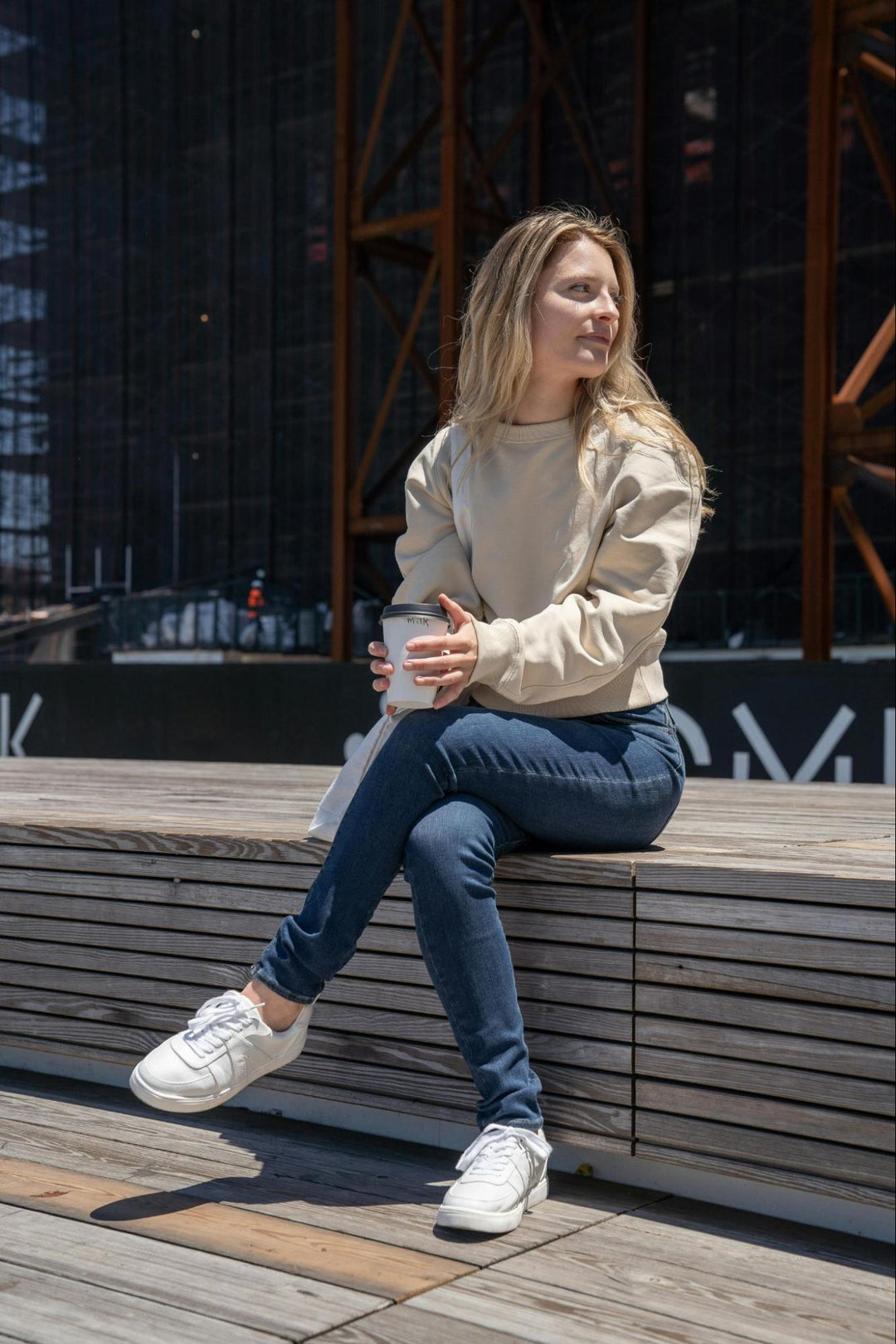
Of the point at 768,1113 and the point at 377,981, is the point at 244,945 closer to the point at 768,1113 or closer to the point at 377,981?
the point at 377,981

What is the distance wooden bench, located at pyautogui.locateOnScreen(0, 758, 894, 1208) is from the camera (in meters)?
1.77

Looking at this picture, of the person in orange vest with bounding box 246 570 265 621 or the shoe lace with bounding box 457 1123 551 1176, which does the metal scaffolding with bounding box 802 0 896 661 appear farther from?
the shoe lace with bounding box 457 1123 551 1176

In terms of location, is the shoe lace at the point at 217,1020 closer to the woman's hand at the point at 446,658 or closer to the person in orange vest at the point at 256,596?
the woman's hand at the point at 446,658

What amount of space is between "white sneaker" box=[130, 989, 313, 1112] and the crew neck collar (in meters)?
0.91

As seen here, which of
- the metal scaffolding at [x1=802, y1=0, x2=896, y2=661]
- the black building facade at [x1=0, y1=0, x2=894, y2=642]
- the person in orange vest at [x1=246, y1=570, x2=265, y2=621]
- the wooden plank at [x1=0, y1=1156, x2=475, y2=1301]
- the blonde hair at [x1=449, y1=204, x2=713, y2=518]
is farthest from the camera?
the person in orange vest at [x1=246, y1=570, x2=265, y2=621]

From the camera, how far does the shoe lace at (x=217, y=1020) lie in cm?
195

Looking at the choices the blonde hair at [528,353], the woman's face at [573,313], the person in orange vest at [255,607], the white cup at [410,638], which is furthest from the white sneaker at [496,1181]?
the person in orange vest at [255,607]

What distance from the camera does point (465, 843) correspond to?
1914 mm

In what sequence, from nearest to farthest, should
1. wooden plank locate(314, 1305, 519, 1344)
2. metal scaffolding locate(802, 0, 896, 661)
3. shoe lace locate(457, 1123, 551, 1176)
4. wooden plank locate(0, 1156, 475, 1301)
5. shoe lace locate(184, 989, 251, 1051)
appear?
wooden plank locate(314, 1305, 519, 1344)
wooden plank locate(0, 1156, 475, 1301)
shoe lace locate(457, 1123, 551, 1176)
shoe lace locate(184, 989, 251, 1051)
metal scaffolding locate(802, 0, 896, 661)

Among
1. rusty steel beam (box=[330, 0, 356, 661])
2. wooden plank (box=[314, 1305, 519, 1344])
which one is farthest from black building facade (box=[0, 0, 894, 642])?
wooden plank (box=[314, 1305, 519, 1344])

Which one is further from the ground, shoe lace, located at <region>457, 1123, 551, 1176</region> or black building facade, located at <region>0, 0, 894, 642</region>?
black building facade, located at <region>0, 0, 894, 642</region>

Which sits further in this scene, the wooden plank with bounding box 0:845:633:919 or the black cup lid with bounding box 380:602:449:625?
the wooden plank with bounding box 0:845:633:919

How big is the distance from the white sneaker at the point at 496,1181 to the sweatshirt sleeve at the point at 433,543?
765mm

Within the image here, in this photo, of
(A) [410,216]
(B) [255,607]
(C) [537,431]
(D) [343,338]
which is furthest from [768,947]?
(B) [255,607]
